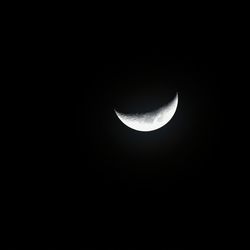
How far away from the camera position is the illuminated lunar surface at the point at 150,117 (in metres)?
3.52

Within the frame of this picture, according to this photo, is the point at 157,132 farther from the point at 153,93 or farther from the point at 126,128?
the point at 153,93

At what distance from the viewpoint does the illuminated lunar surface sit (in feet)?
11.6

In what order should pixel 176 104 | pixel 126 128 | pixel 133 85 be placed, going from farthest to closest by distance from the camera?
pixel 126 128 → pixel 176 104 → pixel 133 85

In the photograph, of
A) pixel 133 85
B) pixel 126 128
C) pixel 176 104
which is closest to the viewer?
pixel 133 85

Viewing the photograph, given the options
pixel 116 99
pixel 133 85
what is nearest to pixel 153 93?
pixel 133 85

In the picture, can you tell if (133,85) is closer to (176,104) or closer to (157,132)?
(176,104)

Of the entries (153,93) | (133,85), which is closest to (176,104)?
(153,93)

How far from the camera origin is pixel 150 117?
354cm

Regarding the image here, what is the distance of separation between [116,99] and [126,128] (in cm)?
71

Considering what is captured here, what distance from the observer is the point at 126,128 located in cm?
399

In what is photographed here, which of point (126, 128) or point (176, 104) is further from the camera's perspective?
point (126, 128)

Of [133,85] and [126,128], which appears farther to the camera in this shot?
[126,128]

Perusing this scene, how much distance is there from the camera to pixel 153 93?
3.44m

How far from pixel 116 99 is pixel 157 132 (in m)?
1.13
